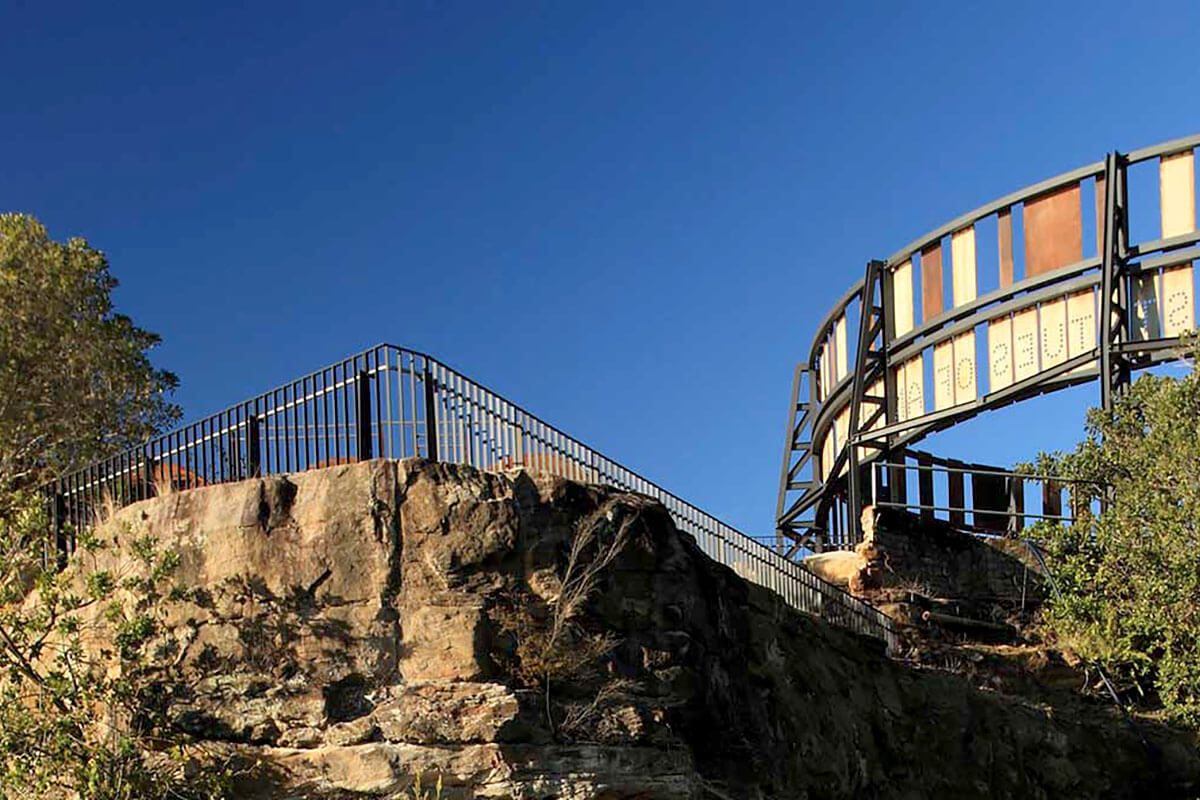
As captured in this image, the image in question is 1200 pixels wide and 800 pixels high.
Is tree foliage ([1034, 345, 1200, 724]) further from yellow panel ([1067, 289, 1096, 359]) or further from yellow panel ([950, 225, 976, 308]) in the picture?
yellow panel ([950, 225, 976, 308])

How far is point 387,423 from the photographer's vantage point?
2184cm

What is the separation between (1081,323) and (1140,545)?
26.2 feet

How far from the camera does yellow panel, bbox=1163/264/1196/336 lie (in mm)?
33969

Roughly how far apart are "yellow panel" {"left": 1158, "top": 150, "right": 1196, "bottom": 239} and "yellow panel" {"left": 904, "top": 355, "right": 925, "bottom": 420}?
21.1 ft

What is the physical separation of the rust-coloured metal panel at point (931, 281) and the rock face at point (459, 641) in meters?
17.0

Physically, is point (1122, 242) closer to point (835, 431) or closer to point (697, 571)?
point (835, 431)

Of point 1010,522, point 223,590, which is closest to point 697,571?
point 223,590

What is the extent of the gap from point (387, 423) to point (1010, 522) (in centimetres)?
1901

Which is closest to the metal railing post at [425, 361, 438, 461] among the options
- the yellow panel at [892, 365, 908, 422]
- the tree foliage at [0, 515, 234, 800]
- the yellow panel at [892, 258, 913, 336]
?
the tree foliage at [0, 515, 234, 800]

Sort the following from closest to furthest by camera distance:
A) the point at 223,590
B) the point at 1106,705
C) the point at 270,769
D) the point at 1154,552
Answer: the point at 270,769 < the point at 223,590 < the point at 1154,552 < the point at 1106,705

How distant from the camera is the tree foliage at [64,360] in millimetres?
31750

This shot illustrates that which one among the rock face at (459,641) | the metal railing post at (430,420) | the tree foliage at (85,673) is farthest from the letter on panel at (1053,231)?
the tree foliage at (85,673)

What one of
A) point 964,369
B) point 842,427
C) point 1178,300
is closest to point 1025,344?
point 964,369

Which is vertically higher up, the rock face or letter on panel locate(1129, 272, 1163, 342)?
letter on panel locate(1129, 272, 1163, 342)
